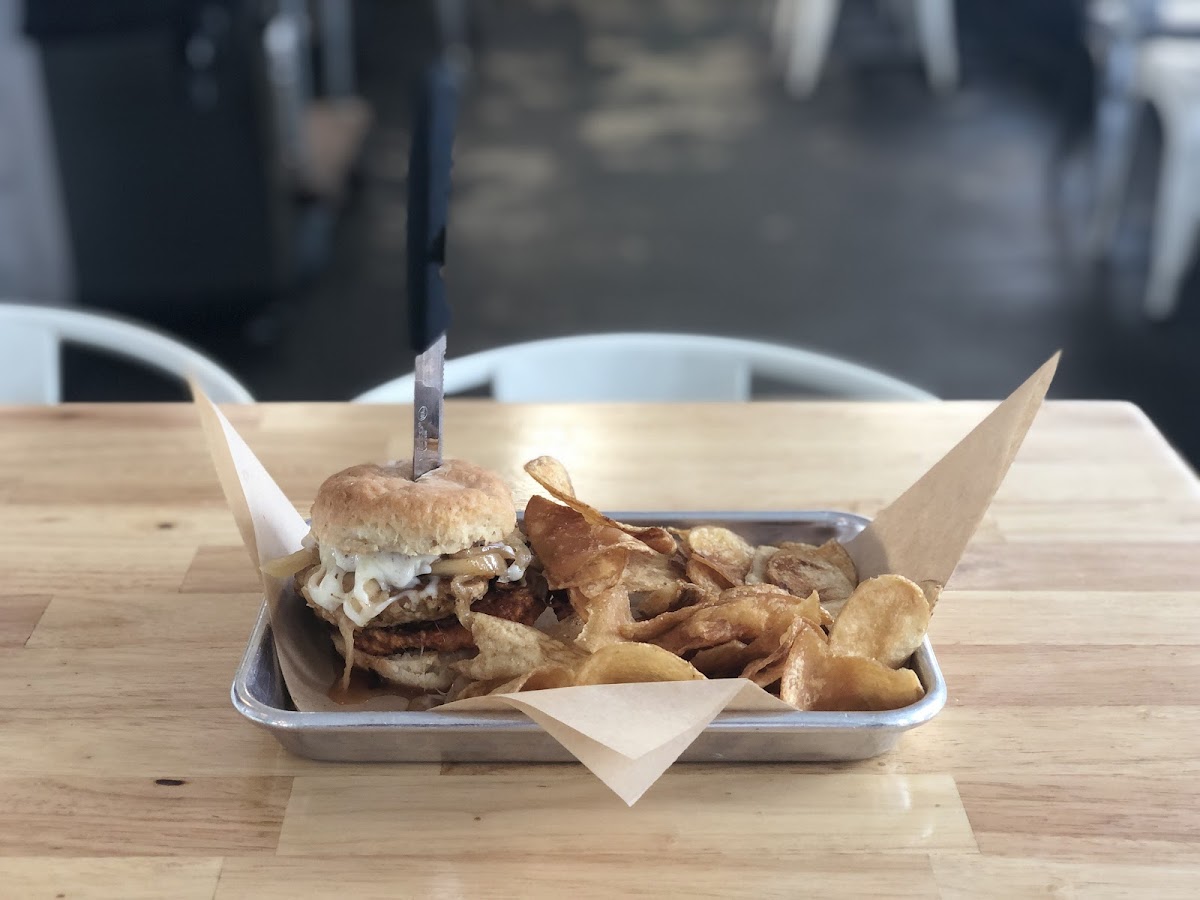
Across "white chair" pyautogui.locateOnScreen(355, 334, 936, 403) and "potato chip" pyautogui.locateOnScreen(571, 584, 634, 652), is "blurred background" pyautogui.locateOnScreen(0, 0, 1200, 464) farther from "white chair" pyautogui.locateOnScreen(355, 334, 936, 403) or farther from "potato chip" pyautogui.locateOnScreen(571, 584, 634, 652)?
"potato chip" pyautogui.locateOnScreen(571, 584, 634, 652)

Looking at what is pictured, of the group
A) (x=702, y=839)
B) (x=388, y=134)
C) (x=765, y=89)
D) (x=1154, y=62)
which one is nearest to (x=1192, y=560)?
(x=702, y=839)

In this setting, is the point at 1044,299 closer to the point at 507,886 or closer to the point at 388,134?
the point at 388,134

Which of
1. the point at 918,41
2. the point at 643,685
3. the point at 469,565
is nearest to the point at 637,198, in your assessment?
the point at 918,41

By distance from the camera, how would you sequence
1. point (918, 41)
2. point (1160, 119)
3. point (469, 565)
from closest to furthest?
1. point (469, 565)
2. point (1160, 119)
3. point (918, 41)

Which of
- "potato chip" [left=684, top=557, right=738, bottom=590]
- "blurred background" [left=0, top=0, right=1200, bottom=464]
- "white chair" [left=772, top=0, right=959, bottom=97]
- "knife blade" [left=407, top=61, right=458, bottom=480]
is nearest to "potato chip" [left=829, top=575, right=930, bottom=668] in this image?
"potato chip" [left=684, top=557, right=738, bottom=590]

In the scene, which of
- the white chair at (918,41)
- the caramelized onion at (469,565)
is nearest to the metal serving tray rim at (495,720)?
the caramelized onion at (469,565)

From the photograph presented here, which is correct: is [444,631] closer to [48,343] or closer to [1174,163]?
[48,343]
